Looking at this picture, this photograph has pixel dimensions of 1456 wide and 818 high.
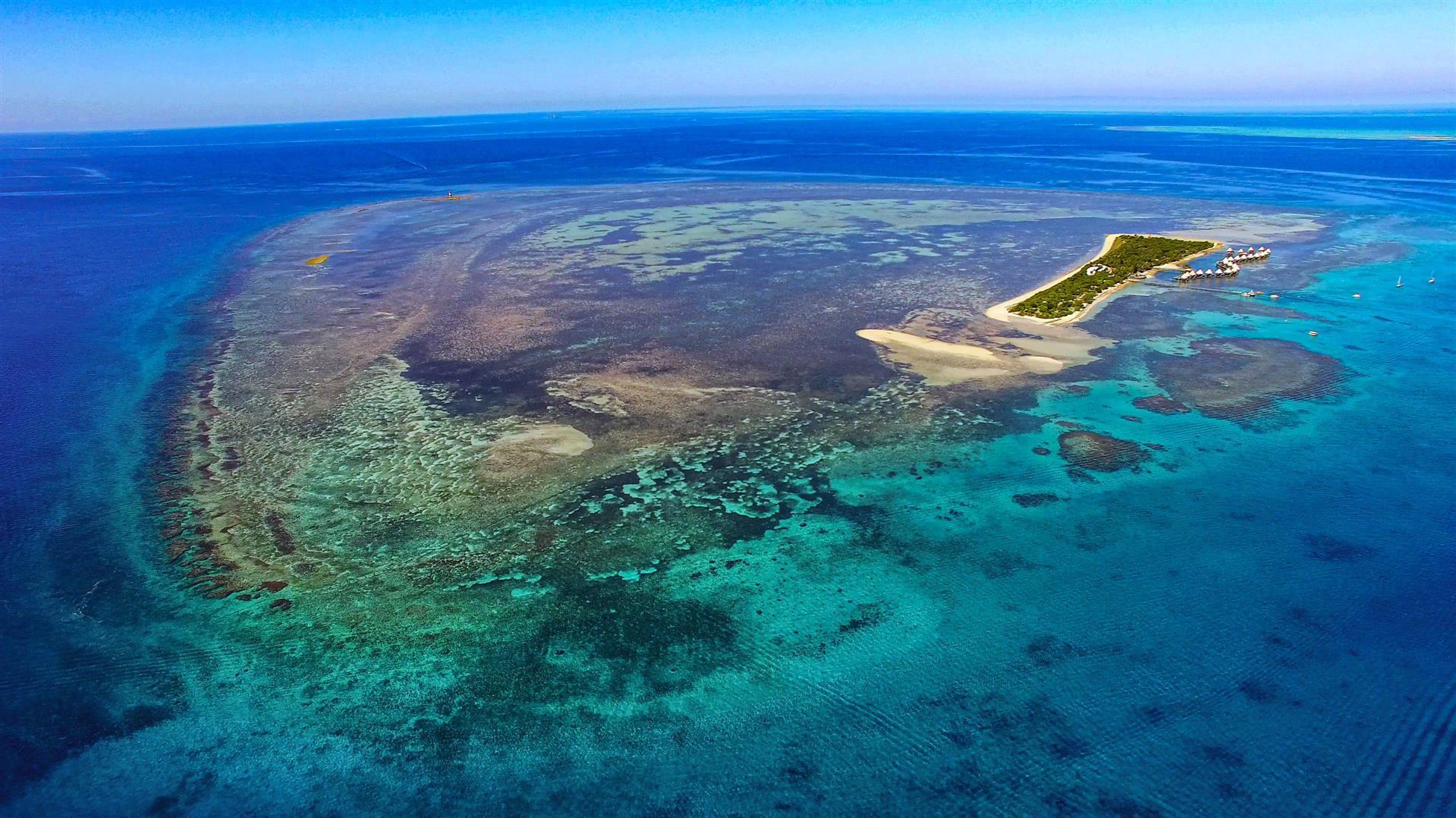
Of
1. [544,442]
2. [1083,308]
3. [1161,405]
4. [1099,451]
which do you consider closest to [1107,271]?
[1083,308]

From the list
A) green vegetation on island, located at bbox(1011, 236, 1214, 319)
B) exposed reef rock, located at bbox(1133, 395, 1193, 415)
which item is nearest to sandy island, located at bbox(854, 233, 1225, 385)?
green vegetation on island, located at bbox(1011, 236, 1214, 319)

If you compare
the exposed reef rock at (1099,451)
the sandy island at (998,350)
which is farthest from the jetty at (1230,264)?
the exposed reef rock at (1099,451)

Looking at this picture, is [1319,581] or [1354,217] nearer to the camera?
[1319,581]

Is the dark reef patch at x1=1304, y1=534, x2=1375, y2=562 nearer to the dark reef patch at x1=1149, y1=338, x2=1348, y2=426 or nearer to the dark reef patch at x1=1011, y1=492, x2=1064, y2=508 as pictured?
the dark reef patch at x1=1011, y1=492, x2=1064, y2=508

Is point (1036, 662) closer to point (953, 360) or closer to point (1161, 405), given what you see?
point (1161, 405)

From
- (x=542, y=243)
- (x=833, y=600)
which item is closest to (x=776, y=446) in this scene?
(x=833, y=600)

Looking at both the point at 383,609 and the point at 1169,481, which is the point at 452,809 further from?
the point at 1169,481

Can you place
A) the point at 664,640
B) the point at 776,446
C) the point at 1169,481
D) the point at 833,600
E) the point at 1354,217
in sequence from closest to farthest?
the point at 664,640, the point at 833,600, the point at 1169,481, the point at 776,446, the point at 1354,217
